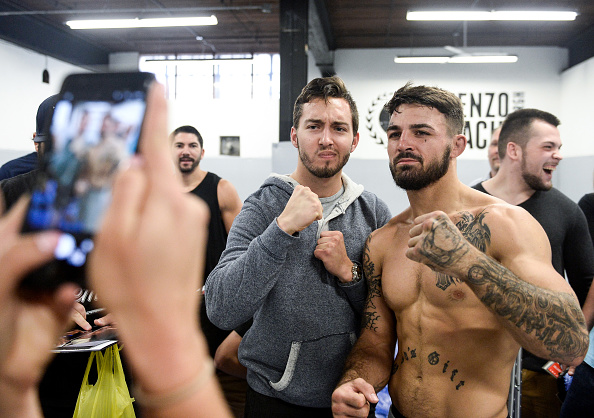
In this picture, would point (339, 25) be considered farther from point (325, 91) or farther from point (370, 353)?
point (370, 353)

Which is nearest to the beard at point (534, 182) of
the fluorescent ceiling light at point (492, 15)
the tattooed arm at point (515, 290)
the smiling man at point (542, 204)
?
the smiling man at point (542, 204)

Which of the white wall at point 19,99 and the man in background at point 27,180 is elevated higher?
the white wall at point 19,99

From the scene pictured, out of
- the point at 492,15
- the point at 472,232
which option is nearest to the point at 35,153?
the point at 472,232

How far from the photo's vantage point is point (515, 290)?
1.22m

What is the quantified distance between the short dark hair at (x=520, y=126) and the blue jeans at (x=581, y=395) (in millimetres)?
1295

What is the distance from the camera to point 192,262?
0.85ft

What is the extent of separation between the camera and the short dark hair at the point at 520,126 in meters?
2.64

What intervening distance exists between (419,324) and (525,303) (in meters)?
0.41

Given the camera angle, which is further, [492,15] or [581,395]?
[492,15]

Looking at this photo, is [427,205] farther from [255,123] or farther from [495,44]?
[495,44]

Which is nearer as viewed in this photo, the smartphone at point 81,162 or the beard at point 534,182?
the smartphone at point 81,162

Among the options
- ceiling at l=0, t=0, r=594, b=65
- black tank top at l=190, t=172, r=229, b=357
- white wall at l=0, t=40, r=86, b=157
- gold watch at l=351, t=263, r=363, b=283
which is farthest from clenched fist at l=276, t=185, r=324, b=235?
A: ceiling at l=0, t=0, r=594, b=65

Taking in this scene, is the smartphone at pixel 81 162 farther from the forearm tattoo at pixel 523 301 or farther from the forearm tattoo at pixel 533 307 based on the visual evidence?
the forearm tattoo at pixel 533 307

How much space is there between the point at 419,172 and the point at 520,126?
59.9 inches
